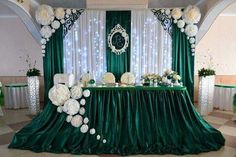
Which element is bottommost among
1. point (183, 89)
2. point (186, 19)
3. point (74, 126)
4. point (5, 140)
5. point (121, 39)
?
point (5, 140)

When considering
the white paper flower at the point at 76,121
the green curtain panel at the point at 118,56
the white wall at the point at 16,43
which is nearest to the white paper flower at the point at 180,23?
the green curtain panel at the point at 118,56

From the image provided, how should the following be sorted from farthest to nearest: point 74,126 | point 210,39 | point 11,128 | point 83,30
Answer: point 210,39
point 83,30
point 11,128
point 74,126

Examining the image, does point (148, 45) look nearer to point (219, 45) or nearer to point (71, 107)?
point (219, 45)

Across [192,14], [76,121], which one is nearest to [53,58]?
[76,121]

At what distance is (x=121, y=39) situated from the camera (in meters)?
5.79

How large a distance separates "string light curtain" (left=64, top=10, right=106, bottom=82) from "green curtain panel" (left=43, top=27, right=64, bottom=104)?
0.12 m

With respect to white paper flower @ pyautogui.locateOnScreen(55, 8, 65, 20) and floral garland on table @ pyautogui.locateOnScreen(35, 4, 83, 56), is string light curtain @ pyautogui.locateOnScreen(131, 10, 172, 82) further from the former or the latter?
white paper flower @ pyautogui.locateOnScreen(55, 8, 65, 20)

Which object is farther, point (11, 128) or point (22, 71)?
point (22, 71)

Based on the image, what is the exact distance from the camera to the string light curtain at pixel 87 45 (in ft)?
19.2

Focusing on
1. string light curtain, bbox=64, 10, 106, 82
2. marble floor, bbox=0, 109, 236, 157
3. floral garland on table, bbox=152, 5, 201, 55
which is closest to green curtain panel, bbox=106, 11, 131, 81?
string light curtain, bbox=64, 10, 106, 82

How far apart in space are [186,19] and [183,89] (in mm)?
2356

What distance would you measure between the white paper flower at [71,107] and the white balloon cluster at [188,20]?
3.33 metres

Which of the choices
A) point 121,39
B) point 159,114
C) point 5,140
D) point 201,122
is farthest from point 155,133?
point 121,39

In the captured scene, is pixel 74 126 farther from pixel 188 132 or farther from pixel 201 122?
pixel 201 122
